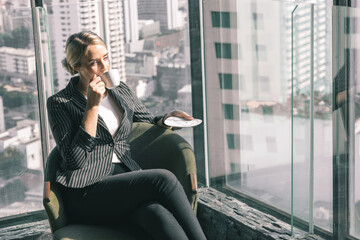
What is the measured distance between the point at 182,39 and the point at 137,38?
26cm

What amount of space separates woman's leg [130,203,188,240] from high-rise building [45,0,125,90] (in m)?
1.24

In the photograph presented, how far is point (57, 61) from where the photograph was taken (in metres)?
3.27

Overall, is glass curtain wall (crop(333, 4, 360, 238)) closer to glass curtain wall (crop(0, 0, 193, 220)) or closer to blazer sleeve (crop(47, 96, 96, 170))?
blazer sleeve (crop(47, 96, 96, 170))

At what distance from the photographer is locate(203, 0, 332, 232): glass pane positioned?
2562 millimetres

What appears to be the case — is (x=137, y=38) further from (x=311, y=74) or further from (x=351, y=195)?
(x=351, y=195)

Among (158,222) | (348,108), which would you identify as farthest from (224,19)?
(158,222)

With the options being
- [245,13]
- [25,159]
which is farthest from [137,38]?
[25,159]

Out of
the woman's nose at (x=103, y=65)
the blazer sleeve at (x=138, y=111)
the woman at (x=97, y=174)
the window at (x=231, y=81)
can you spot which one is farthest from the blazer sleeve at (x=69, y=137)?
the window at (x=231, y=81)

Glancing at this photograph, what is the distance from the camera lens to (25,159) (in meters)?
3.29

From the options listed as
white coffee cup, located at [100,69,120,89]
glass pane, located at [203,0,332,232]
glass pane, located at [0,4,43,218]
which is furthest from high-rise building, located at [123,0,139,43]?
white coffee cup, located at [100,69,120,89]

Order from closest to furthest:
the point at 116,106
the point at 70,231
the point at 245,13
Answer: the point at 70,231 < the point at 116,106 < the point at 245,13

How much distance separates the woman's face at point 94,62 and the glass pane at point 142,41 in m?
0.93

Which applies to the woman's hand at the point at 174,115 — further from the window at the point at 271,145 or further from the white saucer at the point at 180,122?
the window at the point at 271,145

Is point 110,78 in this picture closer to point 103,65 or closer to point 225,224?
point 103,65
